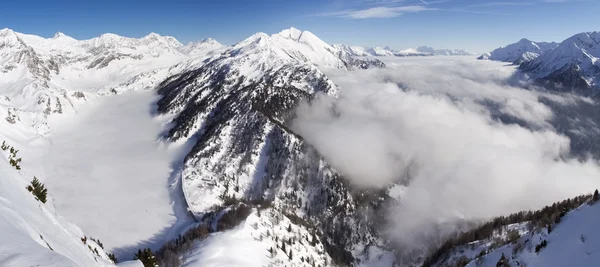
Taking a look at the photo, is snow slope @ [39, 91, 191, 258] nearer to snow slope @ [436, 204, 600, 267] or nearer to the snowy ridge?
the snowy ridge

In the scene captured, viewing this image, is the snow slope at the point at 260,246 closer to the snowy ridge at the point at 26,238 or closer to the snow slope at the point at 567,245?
the snowy ridge at the point at 26,238

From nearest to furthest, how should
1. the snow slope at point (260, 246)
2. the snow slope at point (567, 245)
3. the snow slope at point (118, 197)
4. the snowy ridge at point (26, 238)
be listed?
1. the snowy ridge at point (26, 238)
2. the snow slope at point (567, 245)
3. the snow slope at point (260, 246)
4. the snow slope at point (118, 197)

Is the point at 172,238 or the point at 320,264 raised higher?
the point at 172,238

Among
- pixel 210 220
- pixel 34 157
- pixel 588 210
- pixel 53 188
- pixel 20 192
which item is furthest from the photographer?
pixel 34 157

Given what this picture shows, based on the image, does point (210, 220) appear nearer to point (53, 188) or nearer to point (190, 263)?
point (190, 263)

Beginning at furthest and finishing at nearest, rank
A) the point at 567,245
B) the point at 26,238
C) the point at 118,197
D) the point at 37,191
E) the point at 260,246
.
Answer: the point at 118,197 < the point at 260,246 < the point at 567,245 < the point at 37,191 < the point at 26,238

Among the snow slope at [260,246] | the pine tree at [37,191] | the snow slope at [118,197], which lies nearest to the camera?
the pine tree at [37,191]

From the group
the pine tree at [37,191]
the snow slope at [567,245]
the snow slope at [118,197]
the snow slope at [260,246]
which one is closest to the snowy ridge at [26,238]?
the pine tree at [37,191]

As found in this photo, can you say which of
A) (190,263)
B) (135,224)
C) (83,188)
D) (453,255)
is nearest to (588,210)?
(453,255)

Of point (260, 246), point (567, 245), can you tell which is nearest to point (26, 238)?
point (567, 245)

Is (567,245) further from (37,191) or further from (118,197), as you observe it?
(118,197)

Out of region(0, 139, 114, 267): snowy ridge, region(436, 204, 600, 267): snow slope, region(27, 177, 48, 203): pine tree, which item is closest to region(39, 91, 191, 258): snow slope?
region(27, 177, 48, 203): pine tree
